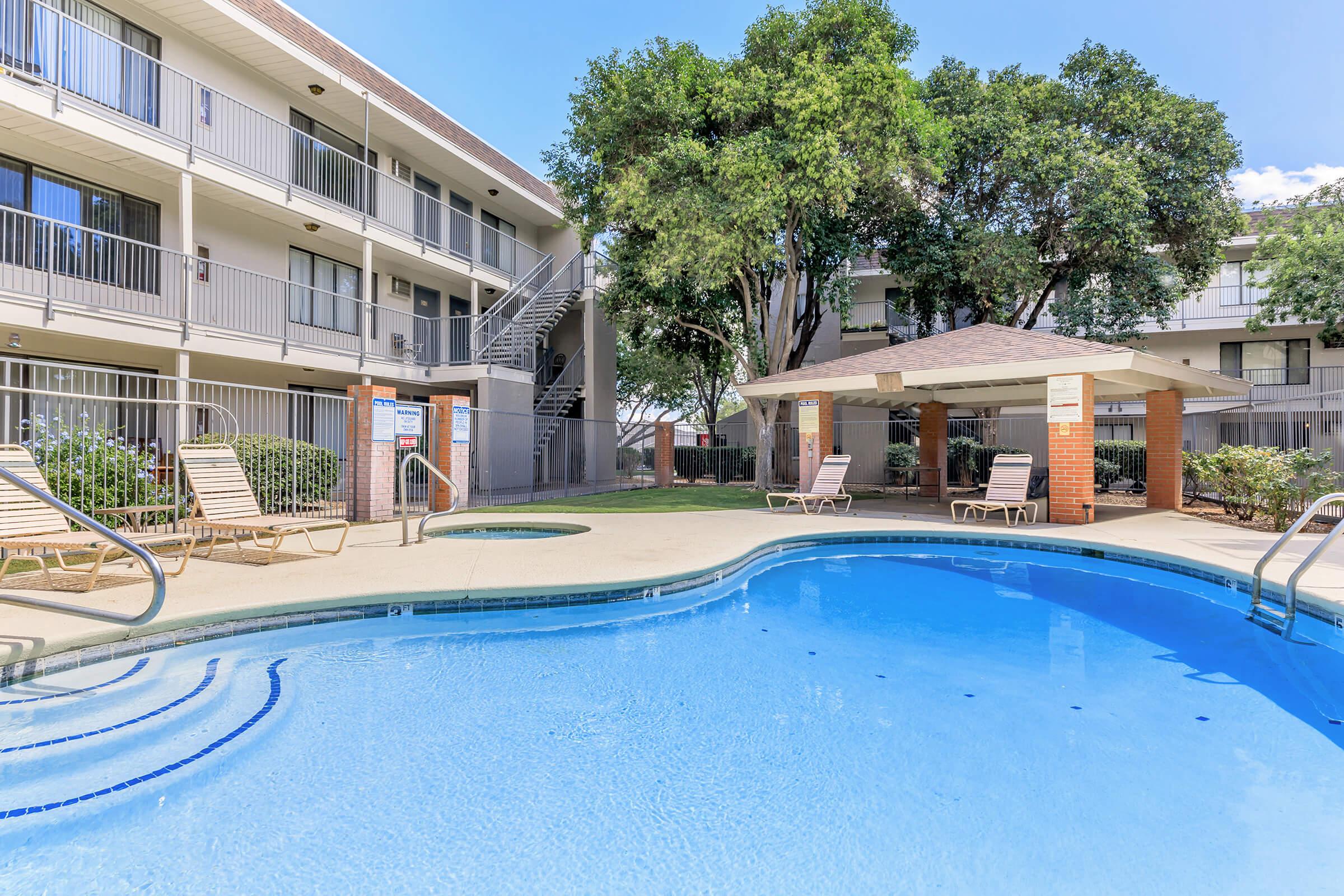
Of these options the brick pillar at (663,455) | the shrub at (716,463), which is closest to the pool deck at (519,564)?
the brick pillar at (663,455)

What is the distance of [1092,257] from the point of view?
58.0 ft

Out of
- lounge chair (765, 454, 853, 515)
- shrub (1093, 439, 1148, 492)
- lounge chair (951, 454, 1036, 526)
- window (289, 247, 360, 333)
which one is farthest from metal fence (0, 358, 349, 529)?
shrub (1093, 439, 1148, 492)

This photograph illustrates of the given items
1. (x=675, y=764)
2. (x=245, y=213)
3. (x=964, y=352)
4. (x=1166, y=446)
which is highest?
(x=245, y=213)

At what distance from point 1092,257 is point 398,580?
1880 centimetres

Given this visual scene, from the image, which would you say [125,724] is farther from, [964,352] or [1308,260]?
[1308,260]

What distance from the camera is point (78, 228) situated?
9.86 metres

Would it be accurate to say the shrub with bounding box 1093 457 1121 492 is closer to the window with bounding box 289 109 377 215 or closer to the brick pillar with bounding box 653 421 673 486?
the brick pillar with bounding box 653 421 673 486

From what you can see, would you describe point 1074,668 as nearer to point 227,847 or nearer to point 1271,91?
point 227,847

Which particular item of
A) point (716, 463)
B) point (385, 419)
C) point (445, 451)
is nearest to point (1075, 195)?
point (716, 463)

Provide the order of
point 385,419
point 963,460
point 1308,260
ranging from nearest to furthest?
point 385,419 → point 1308,260 → point 963,460

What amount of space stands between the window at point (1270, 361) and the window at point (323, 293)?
2891 cm

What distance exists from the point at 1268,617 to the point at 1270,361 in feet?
83.8

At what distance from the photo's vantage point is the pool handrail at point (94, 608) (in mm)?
3477

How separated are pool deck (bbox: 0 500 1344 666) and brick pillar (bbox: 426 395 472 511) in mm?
1011
